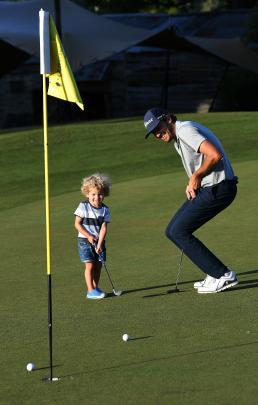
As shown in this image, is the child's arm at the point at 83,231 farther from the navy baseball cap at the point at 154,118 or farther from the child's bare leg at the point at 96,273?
the navy baseball cap at the point at 154,118

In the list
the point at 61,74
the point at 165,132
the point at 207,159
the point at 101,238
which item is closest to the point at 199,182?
the point at 207,159

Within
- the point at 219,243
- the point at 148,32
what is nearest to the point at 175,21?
the point at 148,32

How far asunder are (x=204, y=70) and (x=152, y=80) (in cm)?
187

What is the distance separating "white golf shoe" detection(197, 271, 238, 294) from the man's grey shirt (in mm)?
913

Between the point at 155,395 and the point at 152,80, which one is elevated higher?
the point at 152,80

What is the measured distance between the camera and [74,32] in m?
28.3

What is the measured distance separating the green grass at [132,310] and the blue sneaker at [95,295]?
11 centimetres

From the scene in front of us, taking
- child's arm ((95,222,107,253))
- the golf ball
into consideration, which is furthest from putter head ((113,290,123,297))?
the golf ball

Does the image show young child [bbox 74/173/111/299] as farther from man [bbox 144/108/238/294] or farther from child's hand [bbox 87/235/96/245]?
man [bbox 144/108/238/294]

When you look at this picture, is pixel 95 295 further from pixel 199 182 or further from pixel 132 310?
pixel 199 182

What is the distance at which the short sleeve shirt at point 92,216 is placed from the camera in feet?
32.1

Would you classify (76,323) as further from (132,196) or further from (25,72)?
(25,72)

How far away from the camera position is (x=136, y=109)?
3584 cm

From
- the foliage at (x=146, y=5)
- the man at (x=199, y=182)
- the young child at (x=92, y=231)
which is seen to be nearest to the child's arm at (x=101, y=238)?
the young child at (x=92, y=231)
